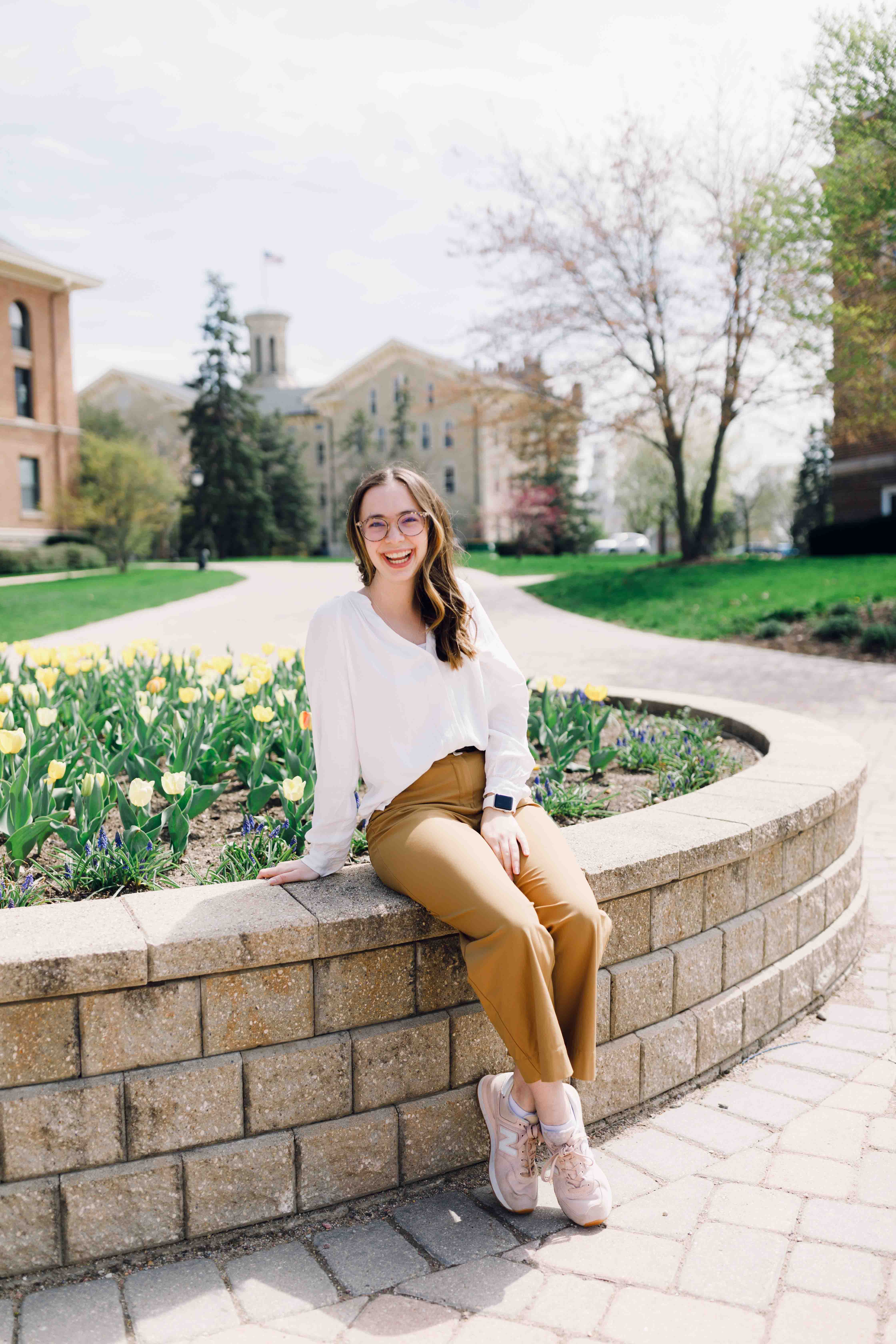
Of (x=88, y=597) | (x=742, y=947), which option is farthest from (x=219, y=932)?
(x=88, y=597)

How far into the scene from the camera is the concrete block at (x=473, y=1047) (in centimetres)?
252

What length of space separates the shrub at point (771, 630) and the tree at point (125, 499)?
22.5 meters

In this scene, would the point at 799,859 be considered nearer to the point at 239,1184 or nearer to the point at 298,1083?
the point at 298,1083

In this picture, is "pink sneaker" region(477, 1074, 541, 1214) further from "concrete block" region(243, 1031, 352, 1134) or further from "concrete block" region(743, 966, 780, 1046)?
"concrete block" region(743, 966, 780, 1046)

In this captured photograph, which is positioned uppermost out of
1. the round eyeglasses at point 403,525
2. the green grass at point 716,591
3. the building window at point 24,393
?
the building window at point 24,393

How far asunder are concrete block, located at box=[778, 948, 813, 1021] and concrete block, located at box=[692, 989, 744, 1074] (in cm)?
26

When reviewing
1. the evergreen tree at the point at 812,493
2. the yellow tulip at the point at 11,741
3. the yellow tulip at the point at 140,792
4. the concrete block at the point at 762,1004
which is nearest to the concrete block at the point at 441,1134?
the concrete block at the point at 762,1004

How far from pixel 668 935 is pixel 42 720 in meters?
2.27

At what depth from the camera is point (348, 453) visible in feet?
188

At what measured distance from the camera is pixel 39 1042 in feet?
6.89

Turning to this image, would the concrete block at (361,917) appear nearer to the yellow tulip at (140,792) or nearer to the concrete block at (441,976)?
the concrete block at (441,976)

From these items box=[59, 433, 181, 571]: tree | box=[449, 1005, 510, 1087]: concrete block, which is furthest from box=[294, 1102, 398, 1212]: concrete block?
box=[59, 433, 181, 571]: tree

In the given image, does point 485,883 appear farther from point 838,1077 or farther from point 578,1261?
point 838,1077

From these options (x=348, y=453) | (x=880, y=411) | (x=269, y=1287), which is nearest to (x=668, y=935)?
(x=269, y=1287)
